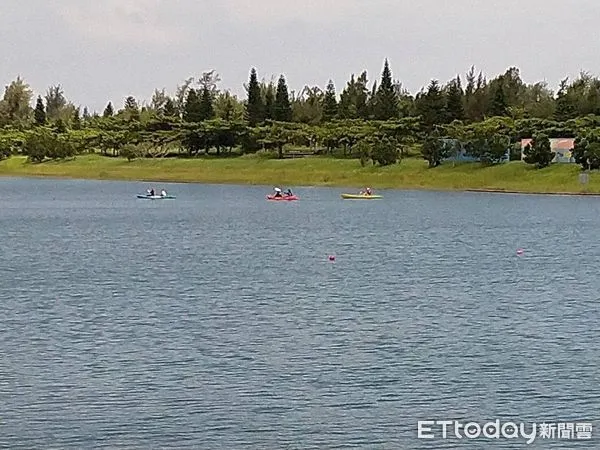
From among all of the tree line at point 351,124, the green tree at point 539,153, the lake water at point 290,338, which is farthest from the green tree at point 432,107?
the lake water at point 290,338

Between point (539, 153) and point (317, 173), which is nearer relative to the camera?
point (539, 153)

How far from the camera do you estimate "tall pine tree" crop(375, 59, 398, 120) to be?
118 meters

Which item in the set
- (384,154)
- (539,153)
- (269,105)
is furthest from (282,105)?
(539,153)

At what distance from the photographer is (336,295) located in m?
31.0

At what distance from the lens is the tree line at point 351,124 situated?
98.9m

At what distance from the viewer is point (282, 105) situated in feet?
410

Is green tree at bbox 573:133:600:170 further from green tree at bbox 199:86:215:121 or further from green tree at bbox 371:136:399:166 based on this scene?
green tree at bbox 199:86:215:121

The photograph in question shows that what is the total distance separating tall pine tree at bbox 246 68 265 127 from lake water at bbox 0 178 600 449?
72427 millimetres

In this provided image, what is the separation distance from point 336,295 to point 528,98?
102 metres

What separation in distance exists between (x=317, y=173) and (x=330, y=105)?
2724 cm

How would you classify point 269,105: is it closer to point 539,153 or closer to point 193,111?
point 193,111

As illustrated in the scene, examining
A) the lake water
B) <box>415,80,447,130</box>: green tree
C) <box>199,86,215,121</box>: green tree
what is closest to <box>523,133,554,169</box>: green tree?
<box>415,80,447,130</box>: green tree

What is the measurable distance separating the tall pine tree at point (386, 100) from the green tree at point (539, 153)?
93.2 feet

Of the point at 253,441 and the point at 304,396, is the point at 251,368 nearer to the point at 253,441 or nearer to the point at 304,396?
the point at 304,396
